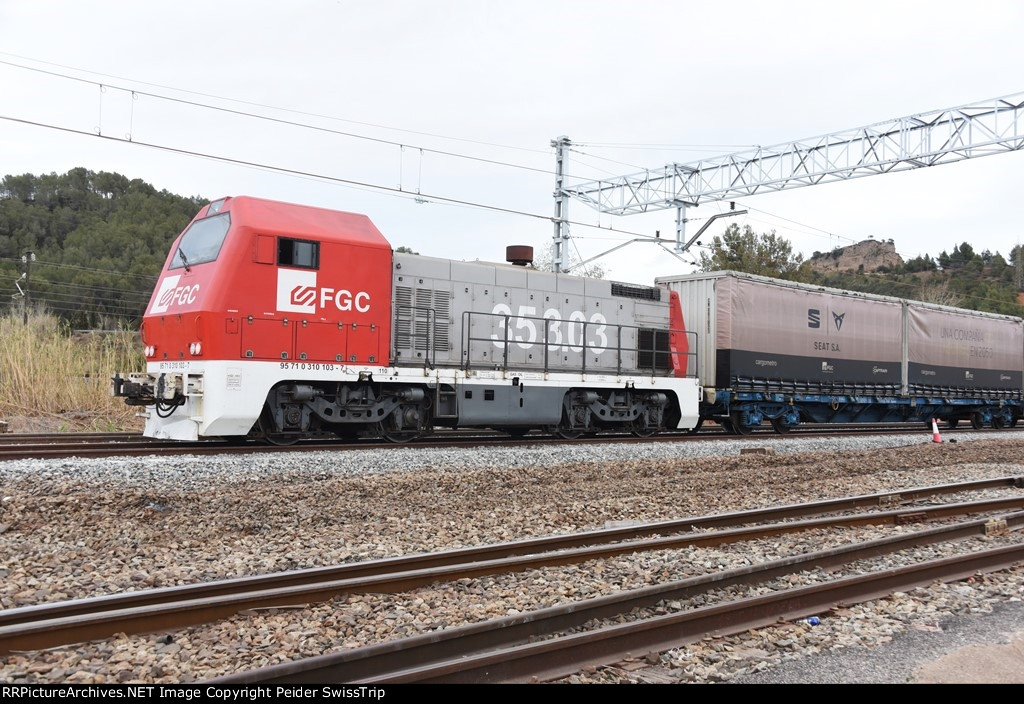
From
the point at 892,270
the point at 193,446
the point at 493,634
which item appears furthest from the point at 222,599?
the point at 892,270

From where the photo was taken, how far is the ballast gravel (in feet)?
12.7

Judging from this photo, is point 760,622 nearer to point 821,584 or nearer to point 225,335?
point 821,584

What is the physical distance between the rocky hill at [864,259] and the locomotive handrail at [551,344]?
294ft

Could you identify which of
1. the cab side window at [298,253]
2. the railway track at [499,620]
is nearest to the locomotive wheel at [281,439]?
the cab side window at [298,253]

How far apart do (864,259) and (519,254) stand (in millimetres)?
98685

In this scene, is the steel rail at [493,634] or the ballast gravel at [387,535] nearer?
the steel rail at [493,634]

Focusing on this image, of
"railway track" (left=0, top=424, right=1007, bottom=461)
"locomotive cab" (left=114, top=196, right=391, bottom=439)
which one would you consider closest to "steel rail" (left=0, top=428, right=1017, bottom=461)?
"railway track" (left=0, top=424, right=1007, bottom=461)

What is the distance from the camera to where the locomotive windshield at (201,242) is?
10.7 m

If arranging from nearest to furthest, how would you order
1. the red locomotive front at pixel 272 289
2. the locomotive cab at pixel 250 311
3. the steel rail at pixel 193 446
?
the steel rail at pixel 193 446 → the locomotive cab at pixel 250 311 → the red locomotive front at pixel 272 289

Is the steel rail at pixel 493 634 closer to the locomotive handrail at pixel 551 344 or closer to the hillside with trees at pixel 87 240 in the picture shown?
the locomotive handrail at pixel 551 344

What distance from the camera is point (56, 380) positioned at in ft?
50.0

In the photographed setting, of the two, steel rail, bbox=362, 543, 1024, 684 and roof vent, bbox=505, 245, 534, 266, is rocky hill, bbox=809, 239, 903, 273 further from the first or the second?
steel rail, bbox=362, 543, 1024, 684

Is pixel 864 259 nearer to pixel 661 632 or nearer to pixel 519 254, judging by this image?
pixel 519 254

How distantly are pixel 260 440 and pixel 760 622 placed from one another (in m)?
9.41
